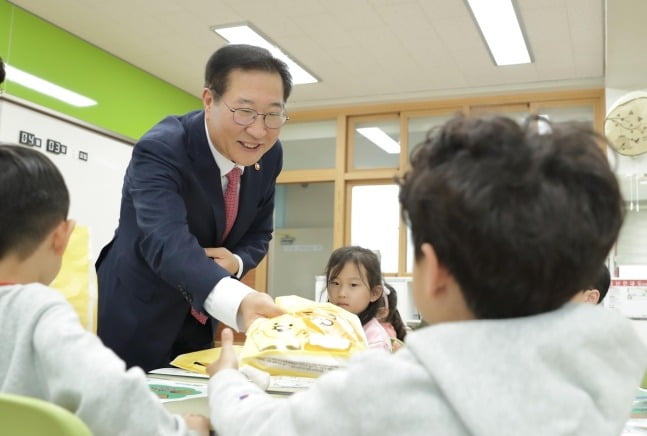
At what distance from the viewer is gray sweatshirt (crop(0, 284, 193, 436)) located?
26.4 inches

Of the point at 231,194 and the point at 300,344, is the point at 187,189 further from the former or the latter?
the point at 300,344

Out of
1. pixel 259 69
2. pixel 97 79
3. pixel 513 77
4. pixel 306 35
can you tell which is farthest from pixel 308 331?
pixel 513 77

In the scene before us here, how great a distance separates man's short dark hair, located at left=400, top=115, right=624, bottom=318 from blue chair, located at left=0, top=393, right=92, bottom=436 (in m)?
0.37

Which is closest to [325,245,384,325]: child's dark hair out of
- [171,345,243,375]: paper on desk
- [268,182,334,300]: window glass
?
[171,345,243,375]: paper on desk

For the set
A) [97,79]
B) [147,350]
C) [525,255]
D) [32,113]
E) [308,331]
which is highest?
[97,79]

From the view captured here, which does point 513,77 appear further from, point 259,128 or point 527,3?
point 259,128

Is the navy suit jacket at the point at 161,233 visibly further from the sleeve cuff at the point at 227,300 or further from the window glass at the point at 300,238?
the window glass at the point at 300,238

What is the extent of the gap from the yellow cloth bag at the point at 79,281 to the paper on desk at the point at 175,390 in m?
0.20

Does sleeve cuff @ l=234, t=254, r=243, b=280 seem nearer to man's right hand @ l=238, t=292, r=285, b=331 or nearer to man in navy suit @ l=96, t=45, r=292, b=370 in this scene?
man in navy suit @ l=96, t=45, r=292, b=370

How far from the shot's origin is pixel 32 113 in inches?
171

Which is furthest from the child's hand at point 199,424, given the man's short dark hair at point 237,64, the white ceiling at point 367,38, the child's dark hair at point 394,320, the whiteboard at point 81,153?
the white ceiling at point 367,38

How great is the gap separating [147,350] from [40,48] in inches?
160

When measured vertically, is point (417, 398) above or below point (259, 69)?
below

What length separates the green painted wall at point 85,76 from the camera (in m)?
4.59
